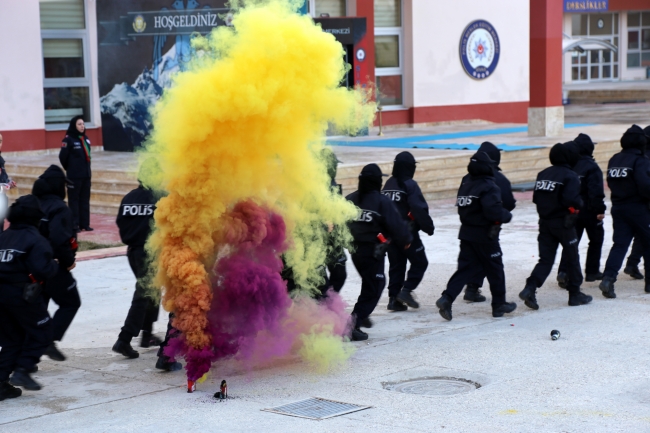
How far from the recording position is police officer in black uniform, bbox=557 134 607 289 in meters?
10.8

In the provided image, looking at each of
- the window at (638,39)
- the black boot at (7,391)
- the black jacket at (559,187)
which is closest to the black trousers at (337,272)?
the black jacket at (559,187)

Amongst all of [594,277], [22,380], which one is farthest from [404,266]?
[22,380]

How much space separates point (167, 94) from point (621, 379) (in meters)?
4.17

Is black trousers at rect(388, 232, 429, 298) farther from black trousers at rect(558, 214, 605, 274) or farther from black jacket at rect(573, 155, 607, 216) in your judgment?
black jacket at rect(573, 155, 607, 216)

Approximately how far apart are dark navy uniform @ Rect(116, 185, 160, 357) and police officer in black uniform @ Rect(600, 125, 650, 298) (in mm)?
5055

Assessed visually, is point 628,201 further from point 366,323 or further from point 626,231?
point 366,323

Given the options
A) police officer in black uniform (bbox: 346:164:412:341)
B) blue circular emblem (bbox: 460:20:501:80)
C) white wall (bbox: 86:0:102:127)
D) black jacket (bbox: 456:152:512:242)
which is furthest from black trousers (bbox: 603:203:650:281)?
blue circular emblem (bbox: 460:20:501:80)

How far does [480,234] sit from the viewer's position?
382 inches

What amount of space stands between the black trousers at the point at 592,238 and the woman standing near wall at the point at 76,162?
26.1ft

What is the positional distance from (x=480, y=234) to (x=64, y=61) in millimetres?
15742

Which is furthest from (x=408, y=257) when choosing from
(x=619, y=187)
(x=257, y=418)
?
(x=257, y=418)

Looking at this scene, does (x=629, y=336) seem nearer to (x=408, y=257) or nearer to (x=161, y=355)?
(x=408, y=257)

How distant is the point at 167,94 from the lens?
7.60 meters

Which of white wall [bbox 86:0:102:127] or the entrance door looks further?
the entrance door
